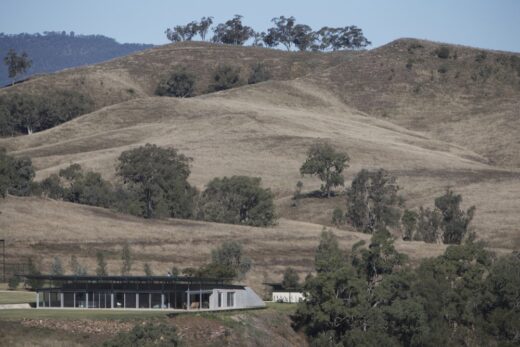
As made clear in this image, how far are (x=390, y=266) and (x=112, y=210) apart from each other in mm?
48247

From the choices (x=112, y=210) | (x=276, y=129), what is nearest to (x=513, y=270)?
(x=112, y=210)

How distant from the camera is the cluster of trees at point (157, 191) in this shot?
423 ft

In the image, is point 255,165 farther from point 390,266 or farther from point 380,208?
point 390,266

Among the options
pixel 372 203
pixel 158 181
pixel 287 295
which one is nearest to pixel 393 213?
pixel 372 203

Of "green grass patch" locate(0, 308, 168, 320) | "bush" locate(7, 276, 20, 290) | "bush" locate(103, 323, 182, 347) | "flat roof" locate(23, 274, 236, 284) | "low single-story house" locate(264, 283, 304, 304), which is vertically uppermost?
"bush" locate(103, 323, 182, 347)

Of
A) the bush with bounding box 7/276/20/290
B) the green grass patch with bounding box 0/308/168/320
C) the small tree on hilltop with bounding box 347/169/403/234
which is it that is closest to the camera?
the green grass patch with bounding box 0/308/168/320

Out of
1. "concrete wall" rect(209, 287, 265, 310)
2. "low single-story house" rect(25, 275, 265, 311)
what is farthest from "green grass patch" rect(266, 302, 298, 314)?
"low single-story house" rect(25, 275, 265, 311)

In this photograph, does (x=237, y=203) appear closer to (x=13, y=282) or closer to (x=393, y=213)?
(x=393, y=213)

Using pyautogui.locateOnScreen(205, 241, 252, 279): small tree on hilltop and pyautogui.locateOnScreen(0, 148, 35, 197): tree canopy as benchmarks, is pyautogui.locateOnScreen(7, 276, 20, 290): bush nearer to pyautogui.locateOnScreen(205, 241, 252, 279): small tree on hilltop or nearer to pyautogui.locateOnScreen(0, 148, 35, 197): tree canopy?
pyautogui.locateOnScreen(205, 241, 252, 279): small tree on hilltop

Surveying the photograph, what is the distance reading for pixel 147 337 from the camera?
189 ft

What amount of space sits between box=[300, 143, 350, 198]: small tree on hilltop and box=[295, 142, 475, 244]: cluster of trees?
0.55 feet

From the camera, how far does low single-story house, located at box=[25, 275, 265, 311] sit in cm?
7756

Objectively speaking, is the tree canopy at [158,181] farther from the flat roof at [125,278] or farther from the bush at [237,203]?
the flat roof at [125,278]

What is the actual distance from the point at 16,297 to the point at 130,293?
25.2ft
